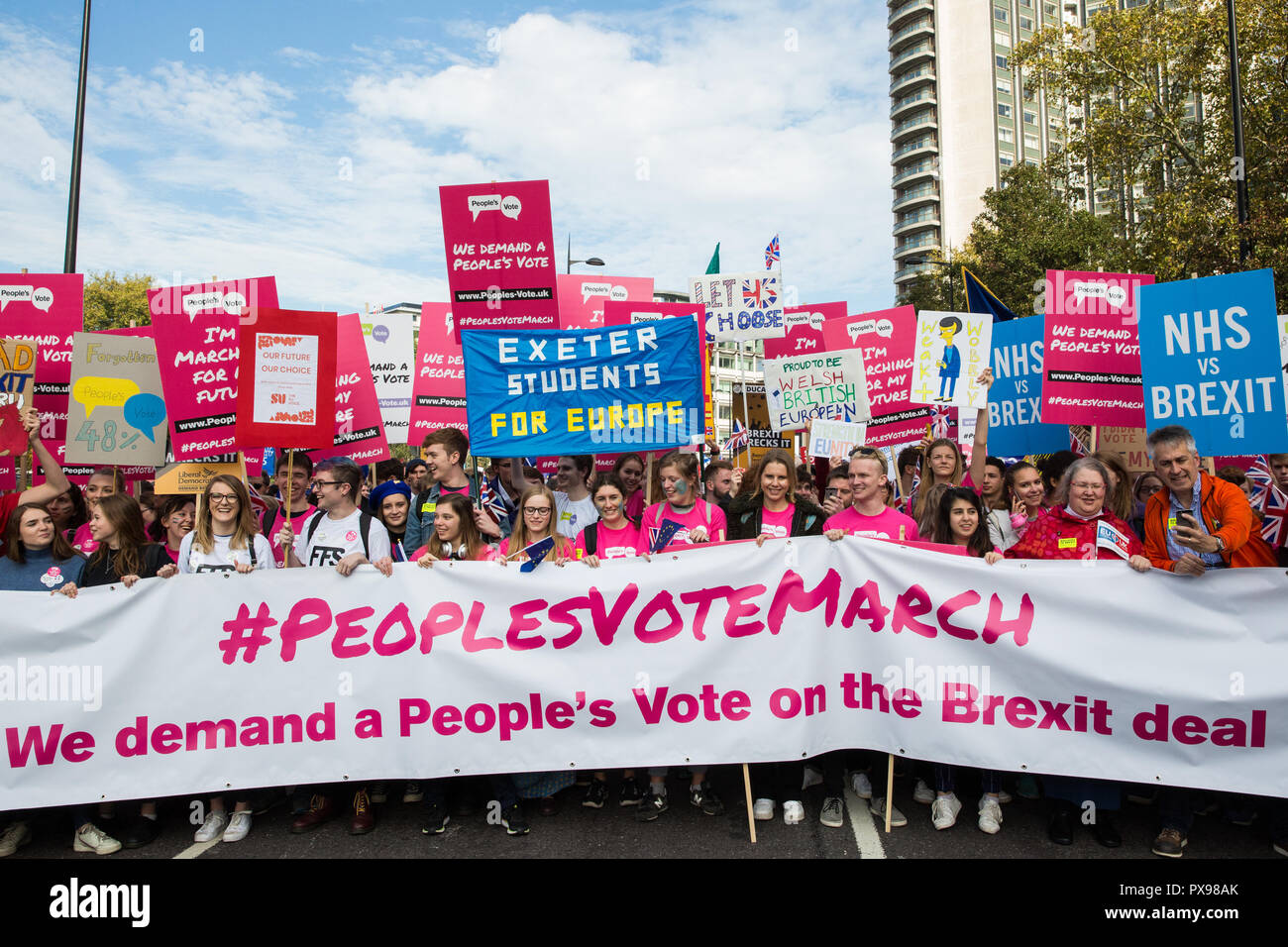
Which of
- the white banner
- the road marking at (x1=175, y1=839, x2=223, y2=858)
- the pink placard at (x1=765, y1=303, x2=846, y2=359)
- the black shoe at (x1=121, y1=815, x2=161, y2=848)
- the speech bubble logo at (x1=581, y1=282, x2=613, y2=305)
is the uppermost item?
the speech bubble logo at (x1=581, y1=282, x2=613, y2=305)

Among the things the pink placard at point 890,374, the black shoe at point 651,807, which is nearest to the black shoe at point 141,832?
the black shoe at point 651,807

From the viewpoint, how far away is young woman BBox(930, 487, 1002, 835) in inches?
167

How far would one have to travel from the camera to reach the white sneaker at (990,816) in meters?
4.20

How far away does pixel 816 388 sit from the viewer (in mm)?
8789

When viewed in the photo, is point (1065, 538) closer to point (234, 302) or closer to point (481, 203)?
point (481, 203)

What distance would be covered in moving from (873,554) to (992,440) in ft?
12.0

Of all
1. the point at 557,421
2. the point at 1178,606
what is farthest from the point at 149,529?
the point at 1178,606

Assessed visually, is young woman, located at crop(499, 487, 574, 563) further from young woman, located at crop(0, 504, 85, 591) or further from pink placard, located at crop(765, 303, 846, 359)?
pink placard, located at crop(765, 303, 846, 359)

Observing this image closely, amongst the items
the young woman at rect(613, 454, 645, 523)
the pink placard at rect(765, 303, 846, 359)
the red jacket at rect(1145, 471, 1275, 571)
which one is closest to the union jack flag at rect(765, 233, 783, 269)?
the pink placard at rect(765, 303, 846, 359)

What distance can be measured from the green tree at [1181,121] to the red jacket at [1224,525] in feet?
36.1

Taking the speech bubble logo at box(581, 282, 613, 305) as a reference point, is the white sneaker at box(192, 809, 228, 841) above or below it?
below

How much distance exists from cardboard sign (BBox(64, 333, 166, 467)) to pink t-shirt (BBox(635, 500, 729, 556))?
398 centimetres

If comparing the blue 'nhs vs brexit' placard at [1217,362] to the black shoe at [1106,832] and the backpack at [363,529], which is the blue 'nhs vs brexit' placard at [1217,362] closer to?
the black shoe at [1106,832]

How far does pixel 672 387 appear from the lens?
5.62m
